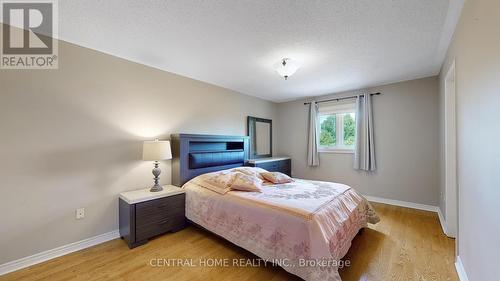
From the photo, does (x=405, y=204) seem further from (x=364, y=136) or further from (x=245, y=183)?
(x=245, y=183)

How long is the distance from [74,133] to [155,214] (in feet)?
4.27

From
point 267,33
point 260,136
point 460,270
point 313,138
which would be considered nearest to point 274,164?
point 260,136

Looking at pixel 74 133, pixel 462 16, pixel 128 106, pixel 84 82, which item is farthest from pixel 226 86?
pixel 462 16

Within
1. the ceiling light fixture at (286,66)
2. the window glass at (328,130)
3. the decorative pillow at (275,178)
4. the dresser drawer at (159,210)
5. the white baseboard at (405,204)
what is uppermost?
the ceiling light fixture at (286,66)

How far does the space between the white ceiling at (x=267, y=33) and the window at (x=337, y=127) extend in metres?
1.23

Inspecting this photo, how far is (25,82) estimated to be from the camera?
6.46 feet

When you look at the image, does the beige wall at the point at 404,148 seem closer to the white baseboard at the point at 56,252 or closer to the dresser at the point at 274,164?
the dresser at the point at 274,164

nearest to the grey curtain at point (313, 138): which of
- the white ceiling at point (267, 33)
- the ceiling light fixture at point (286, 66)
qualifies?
the white ceiling at point (267, 33)

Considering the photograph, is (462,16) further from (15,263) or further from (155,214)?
(15,263)

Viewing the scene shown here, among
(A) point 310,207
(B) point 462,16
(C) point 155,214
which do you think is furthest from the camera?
(C) point 155,214

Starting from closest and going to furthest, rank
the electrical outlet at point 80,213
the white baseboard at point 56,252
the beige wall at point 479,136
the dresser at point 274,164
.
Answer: the beige wall at point 479,136
the white baseboard at point 56,252
the electrical outlet at point 80,213
the dresser at point 274,164

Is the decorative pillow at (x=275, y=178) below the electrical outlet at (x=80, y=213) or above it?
above

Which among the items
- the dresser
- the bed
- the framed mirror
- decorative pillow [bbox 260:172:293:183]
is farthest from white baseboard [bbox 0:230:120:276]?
the framed mirror

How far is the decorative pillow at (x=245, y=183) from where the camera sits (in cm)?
247
